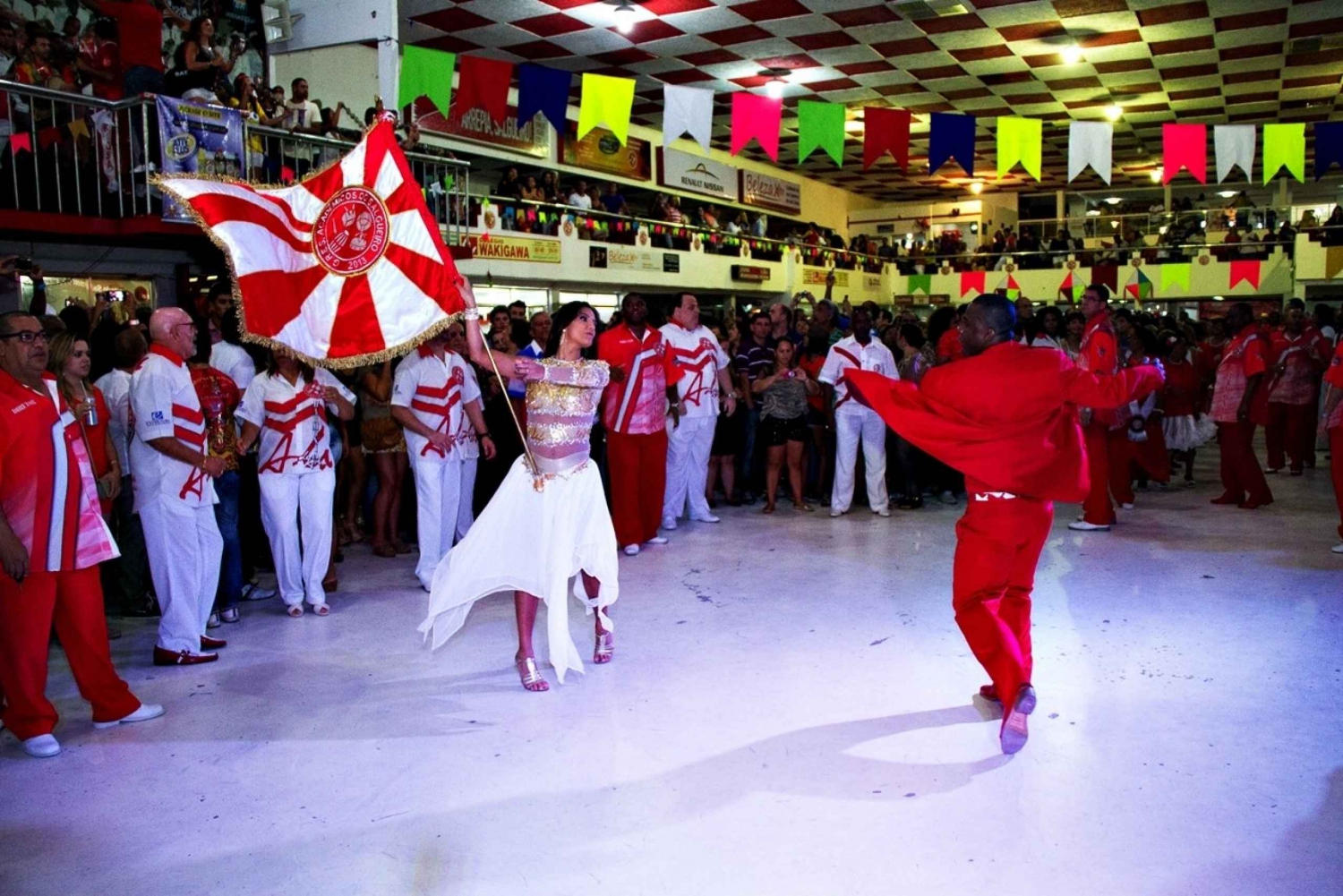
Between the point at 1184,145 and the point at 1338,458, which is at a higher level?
the point at 1184,145

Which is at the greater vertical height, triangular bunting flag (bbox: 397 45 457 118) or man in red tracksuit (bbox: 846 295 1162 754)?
triangular bunting flag (bbox: 397 45 457 118)

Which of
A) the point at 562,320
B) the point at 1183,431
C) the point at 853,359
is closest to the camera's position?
the point at 562,320

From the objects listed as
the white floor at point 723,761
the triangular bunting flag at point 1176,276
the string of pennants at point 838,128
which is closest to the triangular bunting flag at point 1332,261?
the triangular bunting flag at point 1176,276

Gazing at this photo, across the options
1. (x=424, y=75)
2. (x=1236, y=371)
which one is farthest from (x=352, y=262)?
(x=1236, y=371)

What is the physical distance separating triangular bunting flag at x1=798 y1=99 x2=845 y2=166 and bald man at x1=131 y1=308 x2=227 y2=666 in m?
6.49

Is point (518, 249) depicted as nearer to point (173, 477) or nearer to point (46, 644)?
point (173, 477)

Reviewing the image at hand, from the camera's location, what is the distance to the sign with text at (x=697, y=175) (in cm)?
1659

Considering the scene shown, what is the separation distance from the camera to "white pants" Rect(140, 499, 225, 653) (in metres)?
4.12

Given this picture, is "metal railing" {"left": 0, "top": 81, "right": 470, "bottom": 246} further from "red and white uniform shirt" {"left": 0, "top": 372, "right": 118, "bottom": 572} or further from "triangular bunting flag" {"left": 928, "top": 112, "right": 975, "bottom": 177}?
"triangular bunting flag" {"left": 928, "top": 112, "right": 975, "bottom": 177}

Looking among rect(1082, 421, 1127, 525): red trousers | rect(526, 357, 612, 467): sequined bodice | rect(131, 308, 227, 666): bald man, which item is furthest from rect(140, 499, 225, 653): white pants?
rect(1082, 421, 1127, 525): red trousers

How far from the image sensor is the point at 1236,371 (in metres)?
8.20

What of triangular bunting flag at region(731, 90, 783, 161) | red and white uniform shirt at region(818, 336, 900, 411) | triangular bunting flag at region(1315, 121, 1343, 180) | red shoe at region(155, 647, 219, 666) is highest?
triangular bunting flag at region(731, 90, 783, 161)

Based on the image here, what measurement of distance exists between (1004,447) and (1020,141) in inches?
293

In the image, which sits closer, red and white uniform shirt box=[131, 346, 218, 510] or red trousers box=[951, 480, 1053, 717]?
red trousers box=[951, 480, 1053, 717]
